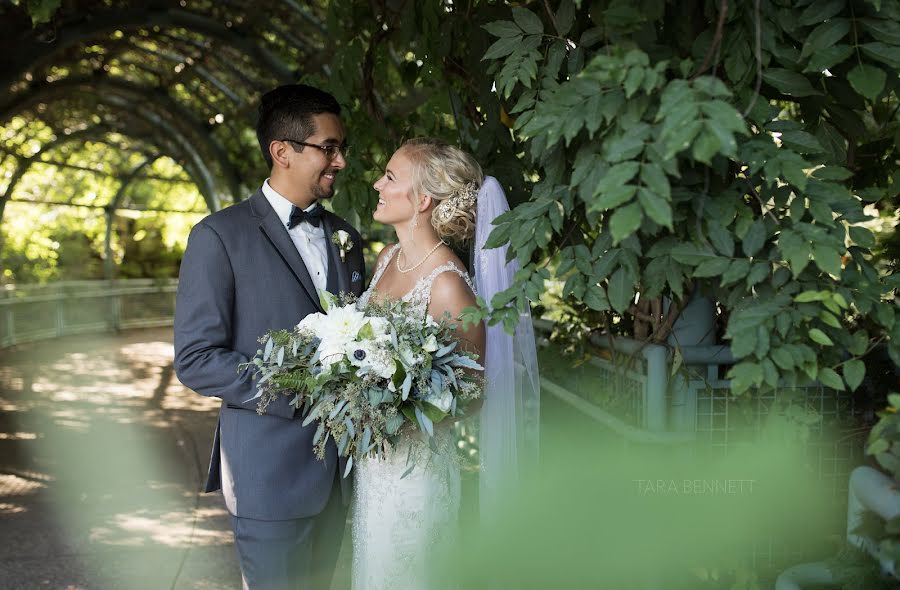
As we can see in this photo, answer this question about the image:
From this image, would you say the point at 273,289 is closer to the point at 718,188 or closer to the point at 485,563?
the point at 485,563

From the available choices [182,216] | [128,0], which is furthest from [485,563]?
[182,216]

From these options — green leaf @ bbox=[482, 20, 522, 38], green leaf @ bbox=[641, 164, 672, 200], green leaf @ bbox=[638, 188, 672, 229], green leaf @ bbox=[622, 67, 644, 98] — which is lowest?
green leaf @ bbox=[638, 188, 672, 229]

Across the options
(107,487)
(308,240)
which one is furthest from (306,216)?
(107,487)

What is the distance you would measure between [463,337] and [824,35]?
1449 millimetres

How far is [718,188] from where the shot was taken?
82.2 inches

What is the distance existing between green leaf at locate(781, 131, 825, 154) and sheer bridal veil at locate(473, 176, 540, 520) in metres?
1.16

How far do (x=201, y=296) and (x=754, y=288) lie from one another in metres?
1.72

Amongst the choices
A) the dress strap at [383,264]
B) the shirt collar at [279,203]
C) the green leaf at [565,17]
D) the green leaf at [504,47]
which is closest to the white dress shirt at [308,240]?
the shirt collar at [279,203]

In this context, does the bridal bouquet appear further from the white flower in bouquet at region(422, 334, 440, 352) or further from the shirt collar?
the shirt collar

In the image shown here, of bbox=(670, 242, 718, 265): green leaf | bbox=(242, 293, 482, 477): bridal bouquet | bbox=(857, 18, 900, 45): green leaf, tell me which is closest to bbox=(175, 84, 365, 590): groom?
bbox=(242, 293, 482, 477): bridal bouquet

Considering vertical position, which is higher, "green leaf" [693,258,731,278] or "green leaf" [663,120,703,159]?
→ "green leaf" [663,120,703,159]

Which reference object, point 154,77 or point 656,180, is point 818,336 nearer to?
point 656,180

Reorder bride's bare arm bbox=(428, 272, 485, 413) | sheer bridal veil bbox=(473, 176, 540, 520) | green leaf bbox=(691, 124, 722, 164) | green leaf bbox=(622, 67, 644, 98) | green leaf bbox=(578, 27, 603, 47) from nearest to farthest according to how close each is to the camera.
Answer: green leaf bbox=(691, 124, 722, 164), green leaf bbox=(622, 67, 644, 98), green leaf bbox=(578, 27, 603, 47), bride's bare arm bbox=(428, 272, 485, 413), sheer bridal veil bbox=(473, 176, 540, 520)

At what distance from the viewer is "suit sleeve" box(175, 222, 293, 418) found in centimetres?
279
